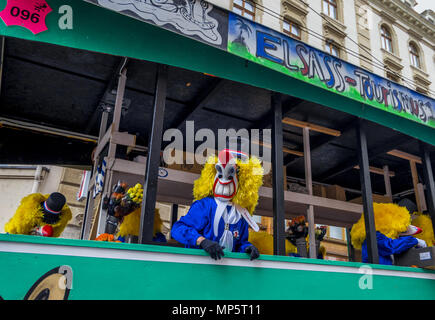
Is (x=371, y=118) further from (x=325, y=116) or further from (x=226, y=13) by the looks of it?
(x=226, y=13)

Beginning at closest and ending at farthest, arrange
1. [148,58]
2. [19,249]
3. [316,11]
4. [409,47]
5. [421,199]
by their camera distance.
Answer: [19,249] → [148,58] → [421,199] → [316,11] → [409,47]

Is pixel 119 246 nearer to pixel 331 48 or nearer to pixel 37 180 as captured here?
pixel 37 180

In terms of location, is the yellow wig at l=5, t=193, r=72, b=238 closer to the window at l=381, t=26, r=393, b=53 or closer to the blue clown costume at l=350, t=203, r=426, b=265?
the blue clown costume at l=350, t=203, r=426, b=265

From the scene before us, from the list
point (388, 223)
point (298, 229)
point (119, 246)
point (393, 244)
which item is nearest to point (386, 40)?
point (298, 229)

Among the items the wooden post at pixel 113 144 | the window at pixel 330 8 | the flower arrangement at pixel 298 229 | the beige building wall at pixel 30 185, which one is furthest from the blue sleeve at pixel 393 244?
the window at pixel 330 8

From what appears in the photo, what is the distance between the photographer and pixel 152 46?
118 inches

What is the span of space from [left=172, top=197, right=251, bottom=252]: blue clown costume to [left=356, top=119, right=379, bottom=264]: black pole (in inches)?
62.7

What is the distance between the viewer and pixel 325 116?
4.59 metres

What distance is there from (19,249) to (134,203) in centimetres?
176

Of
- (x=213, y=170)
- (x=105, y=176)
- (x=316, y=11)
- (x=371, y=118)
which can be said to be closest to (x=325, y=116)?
(x=371, y=118)

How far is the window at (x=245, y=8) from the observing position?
1132cm

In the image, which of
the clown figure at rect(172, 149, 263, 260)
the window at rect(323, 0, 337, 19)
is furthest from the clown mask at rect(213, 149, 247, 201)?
the window at rect(323, 0, 337, 19)

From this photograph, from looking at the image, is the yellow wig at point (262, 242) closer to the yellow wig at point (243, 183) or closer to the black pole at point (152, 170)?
the yellow wig at point (243, 183)

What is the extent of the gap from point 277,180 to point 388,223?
189 centimetres
